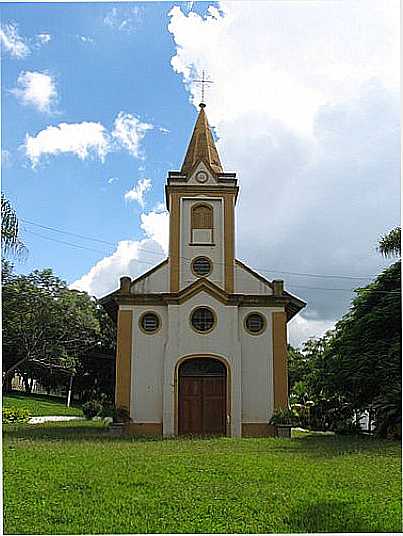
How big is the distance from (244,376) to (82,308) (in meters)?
14.7

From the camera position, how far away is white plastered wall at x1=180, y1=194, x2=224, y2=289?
57.2 ft

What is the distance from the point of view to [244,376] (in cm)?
1686

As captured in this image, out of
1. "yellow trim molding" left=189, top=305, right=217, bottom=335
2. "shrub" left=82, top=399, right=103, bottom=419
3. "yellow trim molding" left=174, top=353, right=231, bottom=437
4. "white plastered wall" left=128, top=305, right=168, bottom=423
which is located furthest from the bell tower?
"shrub" left=82, top=399, right=103, bottom=419

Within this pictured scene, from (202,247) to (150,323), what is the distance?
236cm

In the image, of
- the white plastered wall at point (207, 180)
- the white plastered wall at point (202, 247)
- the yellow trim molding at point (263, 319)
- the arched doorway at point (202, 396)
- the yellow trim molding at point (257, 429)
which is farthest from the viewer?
the white plastered wall at point (207, 180)

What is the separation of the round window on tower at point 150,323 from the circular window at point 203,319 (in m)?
0.88

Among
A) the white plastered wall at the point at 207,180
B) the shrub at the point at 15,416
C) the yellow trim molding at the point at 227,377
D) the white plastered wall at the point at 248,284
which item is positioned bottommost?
the shrub at the point at 15,416

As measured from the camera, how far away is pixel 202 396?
1680 centimetres

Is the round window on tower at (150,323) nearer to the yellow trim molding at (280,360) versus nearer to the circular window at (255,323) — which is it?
the circular window at (255,323)

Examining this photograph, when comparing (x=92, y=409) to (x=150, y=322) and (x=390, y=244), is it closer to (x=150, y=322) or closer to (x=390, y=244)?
(x=150, y=322)

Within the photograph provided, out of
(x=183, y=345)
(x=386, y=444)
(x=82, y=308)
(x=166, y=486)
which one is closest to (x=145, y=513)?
(x=166, y=486)


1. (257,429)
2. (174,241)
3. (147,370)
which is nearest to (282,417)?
(257,429)

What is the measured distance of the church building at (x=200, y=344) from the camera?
651 inches

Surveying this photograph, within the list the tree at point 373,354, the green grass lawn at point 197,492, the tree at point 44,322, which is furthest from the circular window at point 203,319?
the tree at point 44,322
